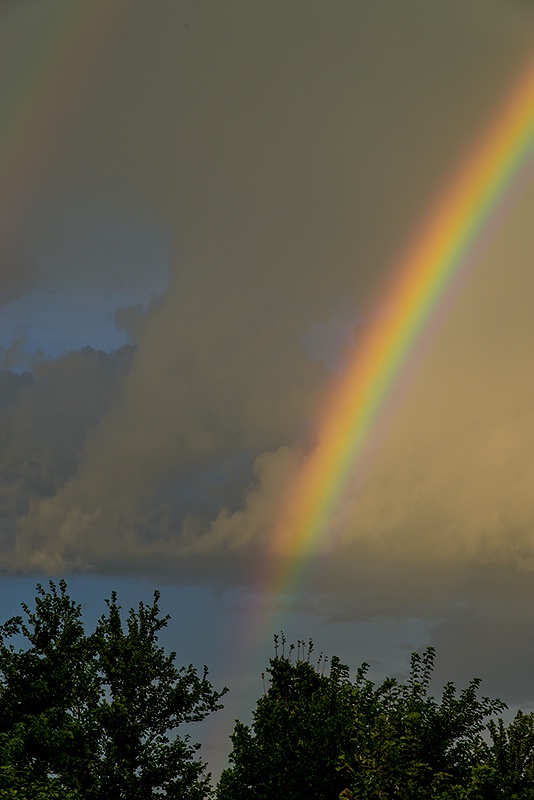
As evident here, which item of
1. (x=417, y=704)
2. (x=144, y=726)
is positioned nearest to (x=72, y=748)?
(x=144, y=726)

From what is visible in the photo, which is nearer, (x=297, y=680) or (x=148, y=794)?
(x=148, y=794)

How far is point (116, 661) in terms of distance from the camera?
39812 millimetres

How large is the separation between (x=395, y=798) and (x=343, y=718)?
918 cm

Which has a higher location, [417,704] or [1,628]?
[1,628]

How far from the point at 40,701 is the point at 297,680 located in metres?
13.1

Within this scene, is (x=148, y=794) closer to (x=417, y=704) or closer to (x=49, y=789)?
(x=49, y=789)

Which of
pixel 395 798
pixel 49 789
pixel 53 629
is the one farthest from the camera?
pixel 53 629

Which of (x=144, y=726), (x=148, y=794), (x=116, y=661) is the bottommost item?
(x=148, y=794)

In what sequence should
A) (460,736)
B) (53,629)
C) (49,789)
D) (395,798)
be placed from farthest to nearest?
(53,629) < (460,736) < (49,789) < (395,798)

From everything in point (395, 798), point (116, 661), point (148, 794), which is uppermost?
point (116, 661)

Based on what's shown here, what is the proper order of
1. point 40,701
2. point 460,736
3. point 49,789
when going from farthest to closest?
point 40,701 < point 460,736 < point 49,789

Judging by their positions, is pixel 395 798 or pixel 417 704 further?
pixel 417 704

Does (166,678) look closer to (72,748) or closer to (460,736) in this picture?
(72,748)

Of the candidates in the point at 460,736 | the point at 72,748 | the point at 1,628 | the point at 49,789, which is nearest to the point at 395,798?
the point at 460,736
